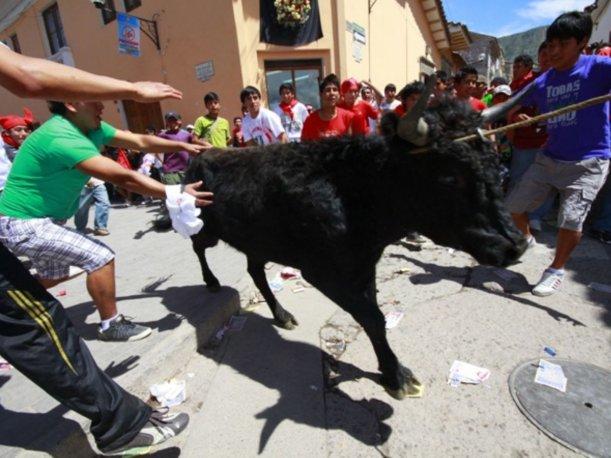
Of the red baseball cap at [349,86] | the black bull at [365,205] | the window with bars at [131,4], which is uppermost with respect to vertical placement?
the window with bars at [131,4]

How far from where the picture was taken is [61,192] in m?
2.66

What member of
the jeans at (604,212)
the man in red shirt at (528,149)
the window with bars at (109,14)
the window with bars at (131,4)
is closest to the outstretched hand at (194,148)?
the man in red shirt at (528,149)

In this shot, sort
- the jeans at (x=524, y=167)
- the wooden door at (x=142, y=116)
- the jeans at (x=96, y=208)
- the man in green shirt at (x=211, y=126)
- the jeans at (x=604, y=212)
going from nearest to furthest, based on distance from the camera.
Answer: the jeans at (x=604, y=212)
the jeans at (x=524, y=167)
the jeans at (x=96, y=208)
the man in green shirt at (x=211, y=126)
the wooden door at (x=142, y=116)

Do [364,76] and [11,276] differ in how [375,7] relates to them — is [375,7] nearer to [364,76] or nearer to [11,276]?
[364,76]

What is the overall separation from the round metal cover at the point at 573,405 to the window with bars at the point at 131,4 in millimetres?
13931

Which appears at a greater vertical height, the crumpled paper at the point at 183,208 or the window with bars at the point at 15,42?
the window with bars at the point at 15,42

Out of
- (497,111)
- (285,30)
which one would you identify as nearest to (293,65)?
(285,30)

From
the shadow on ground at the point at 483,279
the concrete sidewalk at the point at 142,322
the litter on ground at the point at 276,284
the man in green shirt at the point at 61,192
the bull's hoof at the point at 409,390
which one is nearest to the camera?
the concrete sidewalk at the point at 142,322

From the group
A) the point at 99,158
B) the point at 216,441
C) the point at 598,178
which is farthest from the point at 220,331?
the point at 598,178

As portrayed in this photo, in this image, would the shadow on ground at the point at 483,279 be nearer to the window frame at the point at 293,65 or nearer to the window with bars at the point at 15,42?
the window frame at the point at 293,65

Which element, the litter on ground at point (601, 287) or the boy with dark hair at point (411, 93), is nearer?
the litter on ground at point (601, 287)

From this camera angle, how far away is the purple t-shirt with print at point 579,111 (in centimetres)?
326

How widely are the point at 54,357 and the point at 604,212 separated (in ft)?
20.9

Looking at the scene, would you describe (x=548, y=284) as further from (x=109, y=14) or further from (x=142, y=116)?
(x=109, y=14)
